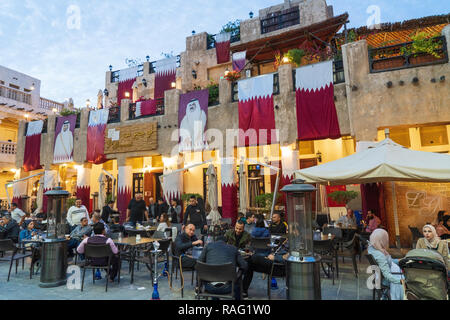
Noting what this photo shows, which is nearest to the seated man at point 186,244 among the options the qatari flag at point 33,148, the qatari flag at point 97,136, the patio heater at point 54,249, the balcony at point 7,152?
the patio heater at point 54,249

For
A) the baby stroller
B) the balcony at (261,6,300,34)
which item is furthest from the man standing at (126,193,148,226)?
the balcony at (261,6,300,34)

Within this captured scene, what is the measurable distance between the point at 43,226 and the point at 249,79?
1037cm

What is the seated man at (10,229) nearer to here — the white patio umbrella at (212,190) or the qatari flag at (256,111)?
the white patio umbrella at (212,190)

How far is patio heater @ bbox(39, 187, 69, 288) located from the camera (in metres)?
6.05

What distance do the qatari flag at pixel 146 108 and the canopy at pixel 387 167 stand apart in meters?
11.2

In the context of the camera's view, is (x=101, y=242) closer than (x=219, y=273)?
No

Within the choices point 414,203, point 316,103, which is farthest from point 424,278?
point 316,103

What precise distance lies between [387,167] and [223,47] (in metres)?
15.5

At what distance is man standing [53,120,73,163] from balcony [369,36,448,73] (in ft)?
55.3

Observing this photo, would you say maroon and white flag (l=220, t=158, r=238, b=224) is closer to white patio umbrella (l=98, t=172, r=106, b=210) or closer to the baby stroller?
white patio umbrella (l=98, t=172, r=106, b=210)

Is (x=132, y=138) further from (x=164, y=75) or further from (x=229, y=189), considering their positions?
(x=164, y=75)

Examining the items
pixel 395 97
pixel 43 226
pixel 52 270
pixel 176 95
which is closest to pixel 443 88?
pixel 395 97

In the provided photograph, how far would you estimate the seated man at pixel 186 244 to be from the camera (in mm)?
5477

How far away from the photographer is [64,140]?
18.0m
